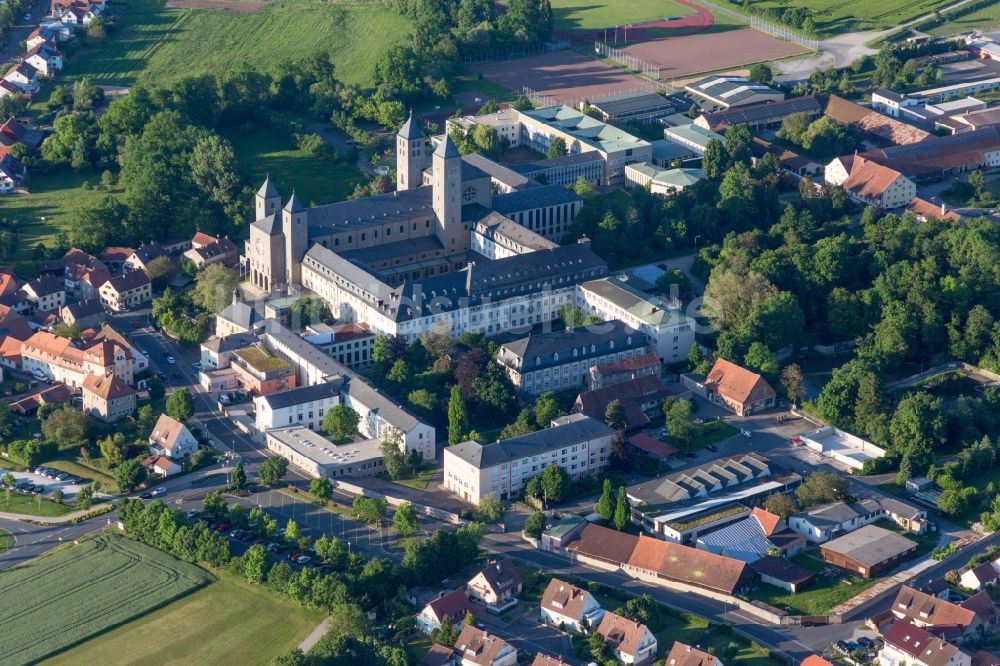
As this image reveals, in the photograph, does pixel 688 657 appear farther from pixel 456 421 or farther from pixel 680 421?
pixel 456 421

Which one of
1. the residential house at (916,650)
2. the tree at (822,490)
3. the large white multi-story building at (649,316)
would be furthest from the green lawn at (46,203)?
the residential house at (916,650)

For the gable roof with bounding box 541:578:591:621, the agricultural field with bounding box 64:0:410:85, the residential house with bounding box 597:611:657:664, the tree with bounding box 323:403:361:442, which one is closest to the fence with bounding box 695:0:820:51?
the agricultural field with bounding box 64:0:410:85

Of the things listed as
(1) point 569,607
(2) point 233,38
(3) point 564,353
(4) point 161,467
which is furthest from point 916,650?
(2) point 233,38

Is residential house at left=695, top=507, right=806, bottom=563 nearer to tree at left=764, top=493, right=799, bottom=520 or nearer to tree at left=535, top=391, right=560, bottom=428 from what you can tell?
tree at left=764, top=493, right=799, bottom=520

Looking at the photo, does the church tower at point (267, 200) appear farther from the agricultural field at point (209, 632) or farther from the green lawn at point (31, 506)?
the agricultural field at point (209, 632)

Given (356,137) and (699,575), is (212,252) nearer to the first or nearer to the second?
(356,137)

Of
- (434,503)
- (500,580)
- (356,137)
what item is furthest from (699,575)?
(356,137)

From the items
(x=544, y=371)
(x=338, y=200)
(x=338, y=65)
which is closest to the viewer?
(x=544, y=371)
